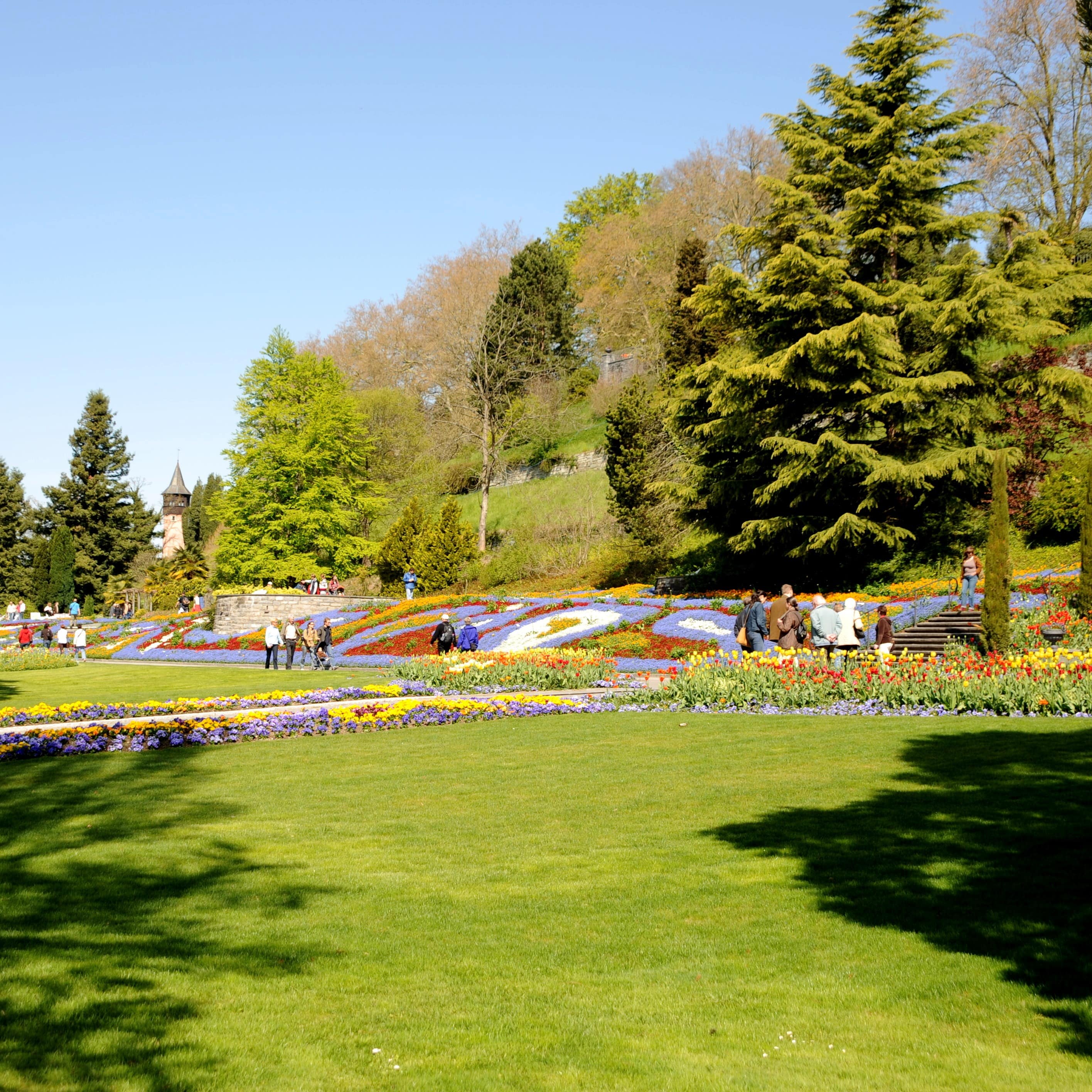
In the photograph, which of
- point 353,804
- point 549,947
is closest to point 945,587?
point 353,804

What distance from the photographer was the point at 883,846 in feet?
21.9

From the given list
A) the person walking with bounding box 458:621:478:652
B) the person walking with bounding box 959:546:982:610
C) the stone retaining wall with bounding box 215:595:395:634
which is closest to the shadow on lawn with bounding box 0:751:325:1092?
the person walking with bounding box 458:621:478:652

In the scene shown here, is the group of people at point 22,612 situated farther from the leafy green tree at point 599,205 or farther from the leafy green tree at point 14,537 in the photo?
the leafy green tree at point 599,205

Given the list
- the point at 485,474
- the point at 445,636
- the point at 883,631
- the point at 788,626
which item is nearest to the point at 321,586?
the point at 485,474

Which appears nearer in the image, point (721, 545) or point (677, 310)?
point (721, 545)

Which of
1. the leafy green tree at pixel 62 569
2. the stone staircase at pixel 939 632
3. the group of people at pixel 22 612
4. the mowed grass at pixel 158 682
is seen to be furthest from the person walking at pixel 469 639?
the leafy green tree at pixel 62 569

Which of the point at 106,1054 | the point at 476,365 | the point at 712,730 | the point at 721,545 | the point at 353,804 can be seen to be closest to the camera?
the point at 106,1054

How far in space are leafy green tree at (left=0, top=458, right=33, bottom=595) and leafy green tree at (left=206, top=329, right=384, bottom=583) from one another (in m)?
25.0

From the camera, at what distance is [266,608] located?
3638cm

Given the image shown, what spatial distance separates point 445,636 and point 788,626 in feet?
27.4

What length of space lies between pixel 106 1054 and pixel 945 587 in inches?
870

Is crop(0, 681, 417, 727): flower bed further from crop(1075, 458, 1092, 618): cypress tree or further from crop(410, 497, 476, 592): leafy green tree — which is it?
crop(410, 497, 476, 592): leafy green tree

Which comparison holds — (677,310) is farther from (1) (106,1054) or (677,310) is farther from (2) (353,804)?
(1) (106,1054)

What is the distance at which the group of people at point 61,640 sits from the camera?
3319 centimetres
